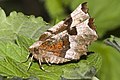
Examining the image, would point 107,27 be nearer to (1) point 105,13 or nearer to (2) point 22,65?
(1) point 105,13

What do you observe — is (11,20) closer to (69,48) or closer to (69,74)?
(69,48)

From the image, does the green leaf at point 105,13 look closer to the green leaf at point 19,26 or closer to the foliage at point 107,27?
the foliage at point 107,27

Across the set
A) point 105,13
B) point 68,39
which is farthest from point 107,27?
point 68,39

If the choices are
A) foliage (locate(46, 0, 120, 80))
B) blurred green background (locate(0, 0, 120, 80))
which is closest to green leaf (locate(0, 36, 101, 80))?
blurred green background (locate(0, 0, 120, 80))

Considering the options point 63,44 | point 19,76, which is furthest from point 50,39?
point 19,76

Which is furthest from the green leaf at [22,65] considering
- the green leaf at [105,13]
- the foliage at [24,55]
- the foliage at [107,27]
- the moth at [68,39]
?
the green leaf at [105,13]

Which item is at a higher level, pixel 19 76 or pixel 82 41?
pixel 82 41

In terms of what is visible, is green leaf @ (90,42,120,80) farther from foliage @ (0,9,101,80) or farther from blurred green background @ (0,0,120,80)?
foliage @ (0,9,101,80)
